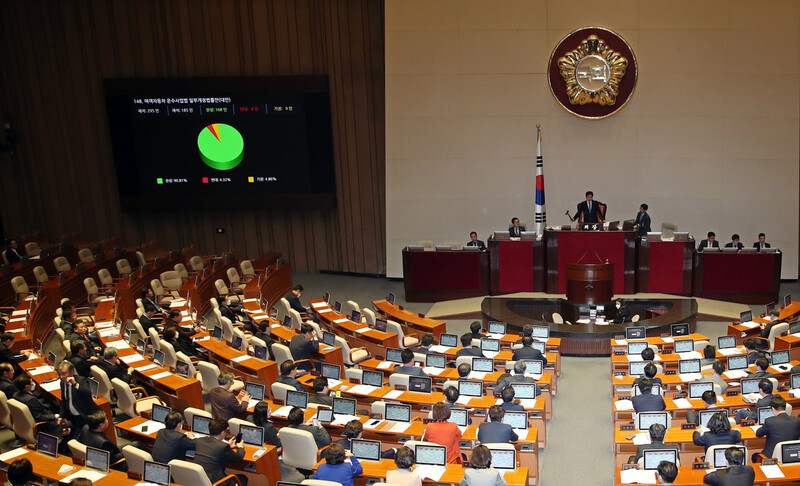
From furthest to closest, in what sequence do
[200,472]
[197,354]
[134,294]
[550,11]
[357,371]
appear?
[550,11]
[134,294]
[197,354]
[357,371]
[200,472]

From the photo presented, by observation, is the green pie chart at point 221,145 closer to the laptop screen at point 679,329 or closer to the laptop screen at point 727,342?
the laptop screen at point 679,329

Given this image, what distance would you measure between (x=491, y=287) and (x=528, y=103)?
4.44 metres

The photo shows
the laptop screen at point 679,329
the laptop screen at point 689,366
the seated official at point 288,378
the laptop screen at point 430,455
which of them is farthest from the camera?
the laptop screen at point 679,329

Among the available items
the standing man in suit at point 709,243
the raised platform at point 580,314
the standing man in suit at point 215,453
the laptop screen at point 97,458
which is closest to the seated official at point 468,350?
the raised platform at point 580,314

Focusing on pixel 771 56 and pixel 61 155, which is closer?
pixel 771 56

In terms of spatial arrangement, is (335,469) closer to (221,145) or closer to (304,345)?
(304,345)

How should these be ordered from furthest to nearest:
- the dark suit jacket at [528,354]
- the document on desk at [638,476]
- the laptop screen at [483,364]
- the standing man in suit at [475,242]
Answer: the standing man in suit at [475,242] < the dark suit jacket at [528,354] < the laptop screen at [483,364] < the document on desk at [638,476]

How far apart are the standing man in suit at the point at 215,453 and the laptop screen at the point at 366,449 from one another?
1120 millimetres

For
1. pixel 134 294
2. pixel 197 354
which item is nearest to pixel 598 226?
pixel 197 354

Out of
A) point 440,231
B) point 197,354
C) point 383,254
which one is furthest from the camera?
point 383,254

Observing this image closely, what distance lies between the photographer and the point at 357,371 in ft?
32.3

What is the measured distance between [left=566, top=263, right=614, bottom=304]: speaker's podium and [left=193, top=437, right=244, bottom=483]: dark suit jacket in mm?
8552

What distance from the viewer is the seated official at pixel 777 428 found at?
7219mm

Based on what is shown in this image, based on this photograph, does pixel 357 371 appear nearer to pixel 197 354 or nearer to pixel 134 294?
pixel 197 354
